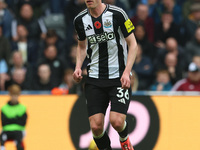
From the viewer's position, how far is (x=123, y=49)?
24.0ft

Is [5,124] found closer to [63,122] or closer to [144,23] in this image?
[63,122]

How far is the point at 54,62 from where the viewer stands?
12.5 m

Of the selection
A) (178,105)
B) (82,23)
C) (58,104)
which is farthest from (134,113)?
(82,23)

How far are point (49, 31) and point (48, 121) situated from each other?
3.11 meters

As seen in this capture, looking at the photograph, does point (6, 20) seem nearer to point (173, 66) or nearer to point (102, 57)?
point (173, 66)

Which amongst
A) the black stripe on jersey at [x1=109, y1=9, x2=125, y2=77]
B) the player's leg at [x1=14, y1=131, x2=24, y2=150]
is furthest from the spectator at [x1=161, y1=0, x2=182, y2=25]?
the black stripe on jersey at [x1=109, y1=9, x2=125, y2=77]

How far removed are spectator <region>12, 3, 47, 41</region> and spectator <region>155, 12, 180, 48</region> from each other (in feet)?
9.69

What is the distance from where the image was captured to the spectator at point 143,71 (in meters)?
11.7

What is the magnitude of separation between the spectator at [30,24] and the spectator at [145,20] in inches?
97.4

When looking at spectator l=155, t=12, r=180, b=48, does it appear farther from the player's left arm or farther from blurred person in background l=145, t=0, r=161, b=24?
the player's left arm

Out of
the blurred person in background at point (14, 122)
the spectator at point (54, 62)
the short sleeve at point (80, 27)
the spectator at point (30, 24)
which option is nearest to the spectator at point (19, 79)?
the spectator at point (54, 62)

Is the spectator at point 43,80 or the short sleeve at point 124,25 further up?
the short sleeve at point 124,25

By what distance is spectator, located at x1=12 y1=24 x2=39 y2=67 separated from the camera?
13.1 m

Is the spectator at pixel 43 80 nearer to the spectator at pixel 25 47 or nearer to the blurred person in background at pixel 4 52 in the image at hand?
the spectator at pixel 25 47
